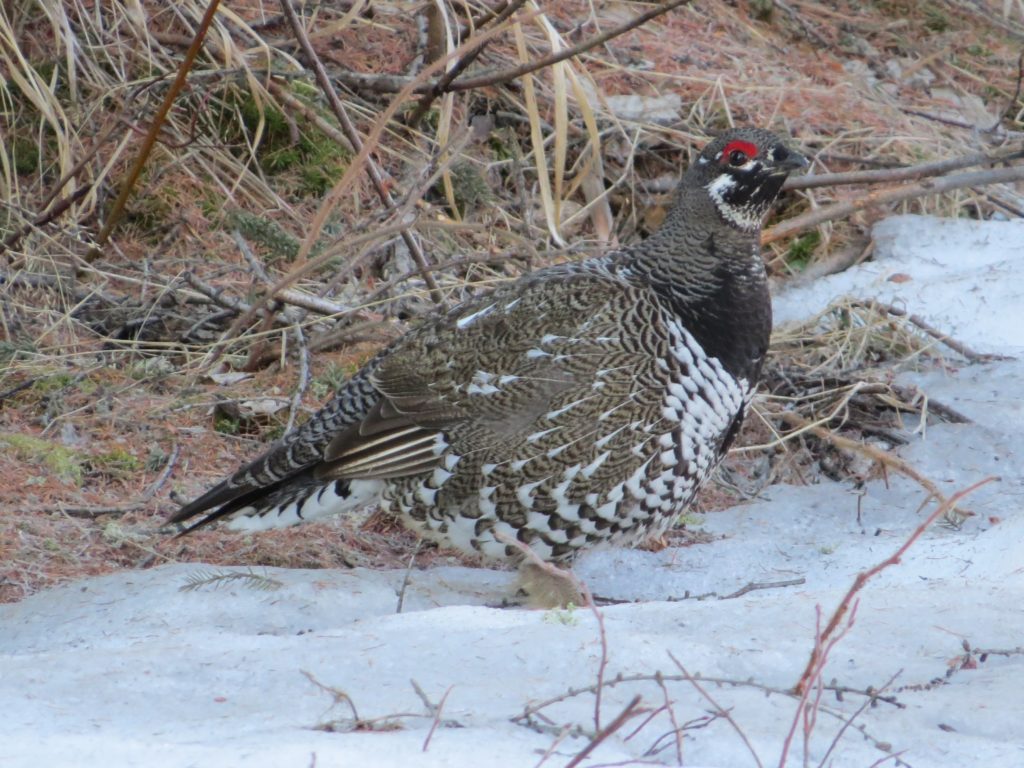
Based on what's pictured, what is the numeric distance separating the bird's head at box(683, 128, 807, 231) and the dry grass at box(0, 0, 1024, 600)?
93cm

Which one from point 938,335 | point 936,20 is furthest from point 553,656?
point 936,20

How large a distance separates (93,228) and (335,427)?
101 inches

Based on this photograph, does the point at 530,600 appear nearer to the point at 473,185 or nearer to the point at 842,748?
the point at 842,748

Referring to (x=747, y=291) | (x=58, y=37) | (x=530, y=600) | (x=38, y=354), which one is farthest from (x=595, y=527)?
(x=58, y=37)

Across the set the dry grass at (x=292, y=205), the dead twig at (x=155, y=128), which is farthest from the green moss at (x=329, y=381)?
the dead twig at (x=155, y=128)

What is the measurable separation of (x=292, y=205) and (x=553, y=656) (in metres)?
4.30

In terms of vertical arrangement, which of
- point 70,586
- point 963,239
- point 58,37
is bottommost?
point 963,239

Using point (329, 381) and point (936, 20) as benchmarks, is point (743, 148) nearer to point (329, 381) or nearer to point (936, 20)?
point (329, 381)

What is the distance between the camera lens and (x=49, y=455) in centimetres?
505

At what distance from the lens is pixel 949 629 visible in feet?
11.1

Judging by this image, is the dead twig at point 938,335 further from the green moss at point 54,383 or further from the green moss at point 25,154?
the green moss at point 25,154

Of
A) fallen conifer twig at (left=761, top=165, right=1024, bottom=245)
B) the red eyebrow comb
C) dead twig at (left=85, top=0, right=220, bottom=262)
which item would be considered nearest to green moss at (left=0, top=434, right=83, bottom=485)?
dead twig at (left=85, top=0, right=220, bottom=262)

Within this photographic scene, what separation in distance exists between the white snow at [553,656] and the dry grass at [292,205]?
55 cm

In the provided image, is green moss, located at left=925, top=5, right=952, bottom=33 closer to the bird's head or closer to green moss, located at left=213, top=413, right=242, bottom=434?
the bird's head
